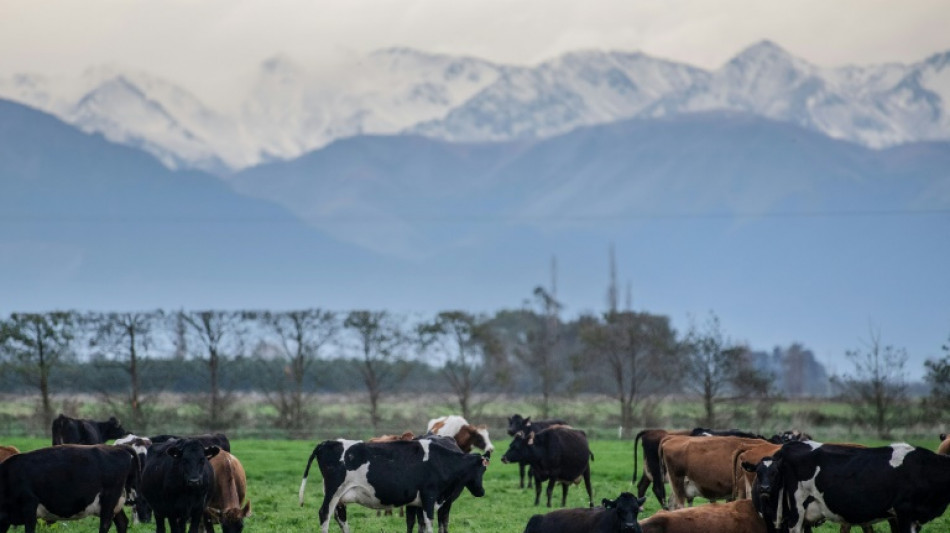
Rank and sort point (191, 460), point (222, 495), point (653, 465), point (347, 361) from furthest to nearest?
point (347, 361), point (653, 465), point (222, 495), point (191, 460)

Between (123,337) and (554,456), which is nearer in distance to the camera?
(554,456)

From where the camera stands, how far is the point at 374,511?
2962cm

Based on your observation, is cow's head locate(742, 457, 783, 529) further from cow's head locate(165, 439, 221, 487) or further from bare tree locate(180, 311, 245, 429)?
bare tree locate(180, 311, 245, 429)

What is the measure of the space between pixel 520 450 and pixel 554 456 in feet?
3.33

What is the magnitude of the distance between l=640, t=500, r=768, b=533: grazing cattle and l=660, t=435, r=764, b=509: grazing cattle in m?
4.42

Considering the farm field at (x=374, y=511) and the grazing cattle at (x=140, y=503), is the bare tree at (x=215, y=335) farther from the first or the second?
the grazing cattle at (x=140, y=503)

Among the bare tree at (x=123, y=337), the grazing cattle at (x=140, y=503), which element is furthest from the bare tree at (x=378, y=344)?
the grazing cattle at (x=140, y=503)

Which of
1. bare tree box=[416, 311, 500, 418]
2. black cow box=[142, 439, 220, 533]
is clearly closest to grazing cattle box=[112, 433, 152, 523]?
black cow box=[142, 439, 220, 533]

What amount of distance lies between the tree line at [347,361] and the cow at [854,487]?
111ft

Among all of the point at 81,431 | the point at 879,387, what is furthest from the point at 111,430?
the point at 879,387

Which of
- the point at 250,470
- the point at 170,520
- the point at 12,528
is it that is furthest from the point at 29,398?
the point at 170,520

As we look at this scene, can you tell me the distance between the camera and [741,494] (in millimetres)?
23859

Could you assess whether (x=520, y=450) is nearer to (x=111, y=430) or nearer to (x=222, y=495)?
(x=222, y=495)

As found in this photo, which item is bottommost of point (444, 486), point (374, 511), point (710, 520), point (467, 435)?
point (374, 511)
